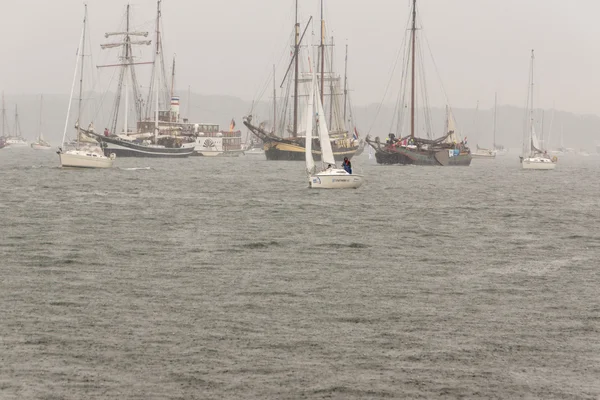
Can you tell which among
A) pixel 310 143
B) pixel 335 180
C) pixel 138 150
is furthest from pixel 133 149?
pixel 335 180

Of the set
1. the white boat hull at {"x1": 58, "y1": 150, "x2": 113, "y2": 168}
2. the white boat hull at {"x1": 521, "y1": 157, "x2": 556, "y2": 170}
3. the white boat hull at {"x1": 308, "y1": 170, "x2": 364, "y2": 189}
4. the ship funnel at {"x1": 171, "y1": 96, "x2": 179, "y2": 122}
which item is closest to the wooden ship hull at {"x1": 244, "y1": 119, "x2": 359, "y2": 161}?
the white boat hull at {"x1": 521, "y1": 157, "x2": 556, "y2": 170}

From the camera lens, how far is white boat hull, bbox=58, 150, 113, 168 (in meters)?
86.2

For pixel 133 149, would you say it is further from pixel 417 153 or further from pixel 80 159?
pixel 80 159

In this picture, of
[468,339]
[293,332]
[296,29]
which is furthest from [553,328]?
[296,29]

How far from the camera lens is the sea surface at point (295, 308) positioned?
13.7 m

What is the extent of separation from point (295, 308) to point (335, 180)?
4366 cm

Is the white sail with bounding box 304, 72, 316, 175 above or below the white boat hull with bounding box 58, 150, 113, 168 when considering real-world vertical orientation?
above

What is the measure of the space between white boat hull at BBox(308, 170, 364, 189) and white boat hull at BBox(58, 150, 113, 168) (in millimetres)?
30847

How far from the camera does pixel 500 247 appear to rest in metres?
32.4

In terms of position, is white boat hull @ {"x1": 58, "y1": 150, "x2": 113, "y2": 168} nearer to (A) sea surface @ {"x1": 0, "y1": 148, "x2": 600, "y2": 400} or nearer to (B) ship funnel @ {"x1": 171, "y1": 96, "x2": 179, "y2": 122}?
(A) sea surface @ {"x1": 0, "y1": 148, "x2": 600, "y2": 400}

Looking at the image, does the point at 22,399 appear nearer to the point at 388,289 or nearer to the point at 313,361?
the point at 313,361

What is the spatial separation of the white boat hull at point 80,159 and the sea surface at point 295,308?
4410 centimetres

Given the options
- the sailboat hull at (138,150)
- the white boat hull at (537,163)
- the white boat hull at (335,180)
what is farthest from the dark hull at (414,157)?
the white boat hull at (335,180)

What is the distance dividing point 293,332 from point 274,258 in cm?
1118
